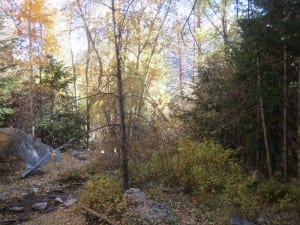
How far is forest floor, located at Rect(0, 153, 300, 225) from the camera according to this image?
23.3 ft

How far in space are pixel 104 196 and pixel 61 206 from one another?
173 centimetres

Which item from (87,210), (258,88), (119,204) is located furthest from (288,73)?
(87,210)

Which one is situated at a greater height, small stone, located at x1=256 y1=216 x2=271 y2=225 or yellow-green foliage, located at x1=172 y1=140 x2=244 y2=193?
yellow-green foliage, located at x1=172 y1=140 x2=244 y2=193

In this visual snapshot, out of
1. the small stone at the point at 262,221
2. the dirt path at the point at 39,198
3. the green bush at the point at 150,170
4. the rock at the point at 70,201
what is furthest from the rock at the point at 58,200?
the small stone at the point at 262,221

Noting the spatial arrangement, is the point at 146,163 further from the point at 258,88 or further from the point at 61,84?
the point at 61,84

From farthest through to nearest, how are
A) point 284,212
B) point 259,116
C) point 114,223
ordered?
point 259,116 < point 284,212 < point 114,223

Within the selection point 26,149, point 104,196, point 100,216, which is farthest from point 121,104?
point 26,149

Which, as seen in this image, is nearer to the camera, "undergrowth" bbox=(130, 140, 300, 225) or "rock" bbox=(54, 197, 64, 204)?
"undergrowth" bbox=(130, 140, 300, 225)

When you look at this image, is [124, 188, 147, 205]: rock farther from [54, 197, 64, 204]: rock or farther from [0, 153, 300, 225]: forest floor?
[54, 197, 64, 204]: rock

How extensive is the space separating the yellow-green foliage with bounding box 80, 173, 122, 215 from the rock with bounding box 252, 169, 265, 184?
3612 millimetres

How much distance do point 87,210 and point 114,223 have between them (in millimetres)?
844

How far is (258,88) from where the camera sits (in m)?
8.26

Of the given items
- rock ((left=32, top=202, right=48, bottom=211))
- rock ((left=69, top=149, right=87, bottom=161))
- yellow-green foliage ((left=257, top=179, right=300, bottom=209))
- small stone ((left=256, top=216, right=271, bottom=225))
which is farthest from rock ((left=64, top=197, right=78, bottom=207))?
rock ((left=69, top=149, right=87, bottom=161))

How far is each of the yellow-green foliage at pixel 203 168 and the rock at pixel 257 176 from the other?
0.78 meters
